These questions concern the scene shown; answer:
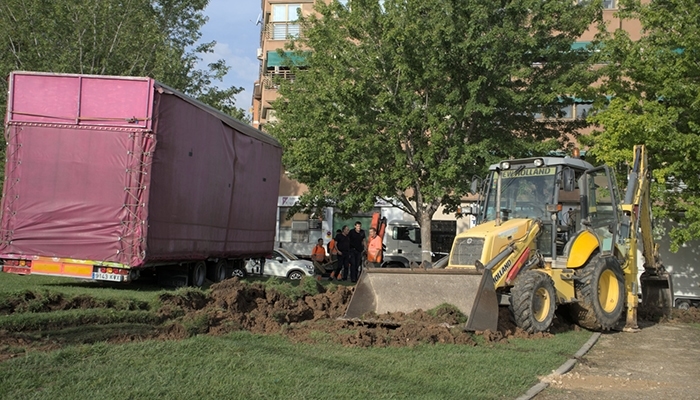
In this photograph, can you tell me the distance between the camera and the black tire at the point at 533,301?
9.88m

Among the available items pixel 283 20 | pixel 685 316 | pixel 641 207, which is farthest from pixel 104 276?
pixel 283 20

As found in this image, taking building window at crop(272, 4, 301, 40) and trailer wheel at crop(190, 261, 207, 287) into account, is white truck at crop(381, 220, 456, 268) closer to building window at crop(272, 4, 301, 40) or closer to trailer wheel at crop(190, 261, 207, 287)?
trailer wheel at crop(190, 261, 207, 287)

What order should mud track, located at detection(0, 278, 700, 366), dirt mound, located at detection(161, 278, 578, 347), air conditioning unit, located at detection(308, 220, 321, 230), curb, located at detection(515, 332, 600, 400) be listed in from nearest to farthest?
1. curb, located at detection(515, 332, 600, 400)
2. mud track, located at detection(0, 278, 700, 366)
3. dirt mound, located at detection(161, 278, 578, 347)
4. air conditioning unit, located at detection(308, 220, 321, 230)

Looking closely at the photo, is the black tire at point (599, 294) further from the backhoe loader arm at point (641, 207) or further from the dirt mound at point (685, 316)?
the dirt mound at point (685, 316)

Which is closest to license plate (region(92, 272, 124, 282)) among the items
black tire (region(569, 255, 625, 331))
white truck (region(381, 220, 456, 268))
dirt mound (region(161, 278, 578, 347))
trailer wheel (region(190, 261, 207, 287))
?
dirt mound (region(161, 278, 578, 347))

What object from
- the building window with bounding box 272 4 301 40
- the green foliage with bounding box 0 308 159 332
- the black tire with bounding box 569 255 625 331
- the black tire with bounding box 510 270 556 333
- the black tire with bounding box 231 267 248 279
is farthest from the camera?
the building window with bounding box 272 4 301 40

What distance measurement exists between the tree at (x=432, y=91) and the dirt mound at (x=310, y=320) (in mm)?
10126

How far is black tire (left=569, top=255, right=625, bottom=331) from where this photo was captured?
11211mm

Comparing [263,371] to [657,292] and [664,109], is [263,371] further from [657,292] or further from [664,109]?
[664,109]

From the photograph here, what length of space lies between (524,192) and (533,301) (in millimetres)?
2267

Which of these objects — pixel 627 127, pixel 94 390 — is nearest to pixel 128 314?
pixel 94 390

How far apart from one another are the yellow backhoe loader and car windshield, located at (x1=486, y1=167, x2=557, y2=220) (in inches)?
0.6

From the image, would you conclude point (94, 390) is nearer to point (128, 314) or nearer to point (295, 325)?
point (128, 314)

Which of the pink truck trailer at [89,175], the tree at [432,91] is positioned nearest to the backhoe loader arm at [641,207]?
the tree at [432,91]
